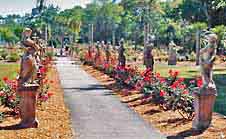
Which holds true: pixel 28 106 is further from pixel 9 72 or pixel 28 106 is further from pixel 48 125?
pixel 9 72

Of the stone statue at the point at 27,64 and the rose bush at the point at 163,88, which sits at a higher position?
the stone statue at the point at 27,64

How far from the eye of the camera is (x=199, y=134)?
1029cm

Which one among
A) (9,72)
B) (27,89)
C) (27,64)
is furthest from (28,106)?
(9,72)

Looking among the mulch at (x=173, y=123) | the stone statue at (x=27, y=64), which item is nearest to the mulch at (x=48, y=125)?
the stone statue at (x=27, y=64)

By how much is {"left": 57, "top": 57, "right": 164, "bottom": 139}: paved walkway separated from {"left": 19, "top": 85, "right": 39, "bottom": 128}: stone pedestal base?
0.94m

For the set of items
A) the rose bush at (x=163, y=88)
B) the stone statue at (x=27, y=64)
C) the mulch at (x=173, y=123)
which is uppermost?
the stone statue at (x=27, y=64)

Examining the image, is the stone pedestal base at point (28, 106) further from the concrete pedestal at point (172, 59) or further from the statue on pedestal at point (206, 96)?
the concrete pedestal at point (172, 59)

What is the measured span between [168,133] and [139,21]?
81787 mm

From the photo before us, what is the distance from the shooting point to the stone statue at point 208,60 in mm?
10805

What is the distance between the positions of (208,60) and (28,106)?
410 cm

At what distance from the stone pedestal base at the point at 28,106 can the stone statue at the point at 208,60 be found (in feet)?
12.1

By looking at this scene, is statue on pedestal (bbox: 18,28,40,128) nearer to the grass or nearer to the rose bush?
the rose bush

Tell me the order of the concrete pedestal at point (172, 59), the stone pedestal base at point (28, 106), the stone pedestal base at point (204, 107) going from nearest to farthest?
the stone pedestal base at point (204, 107), the stone pedestal base at point (28, 106), the concrete pedestal at point (172, 59)

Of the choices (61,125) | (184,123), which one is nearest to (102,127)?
(61,125)
